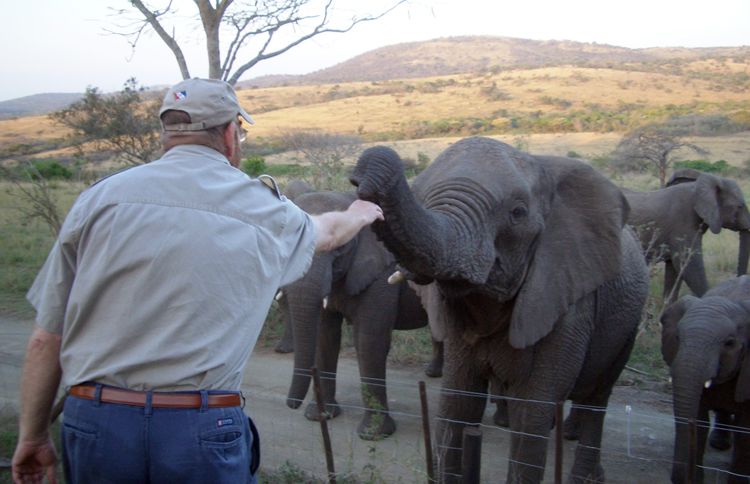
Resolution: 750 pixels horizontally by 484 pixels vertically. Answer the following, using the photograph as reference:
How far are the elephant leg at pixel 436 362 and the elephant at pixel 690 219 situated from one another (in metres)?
4.36

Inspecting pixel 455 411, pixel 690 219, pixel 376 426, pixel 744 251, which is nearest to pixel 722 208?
pixel 690 219

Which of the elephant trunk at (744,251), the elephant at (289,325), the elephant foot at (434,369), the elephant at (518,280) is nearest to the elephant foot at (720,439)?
the elephant at (518,280)

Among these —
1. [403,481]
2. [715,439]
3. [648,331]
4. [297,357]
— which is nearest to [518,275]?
[403,481]

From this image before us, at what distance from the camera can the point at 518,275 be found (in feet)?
12.4

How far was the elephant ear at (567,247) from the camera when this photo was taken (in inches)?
149

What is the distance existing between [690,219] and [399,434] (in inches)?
269

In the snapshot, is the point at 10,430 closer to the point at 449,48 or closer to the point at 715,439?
the point at 715,439

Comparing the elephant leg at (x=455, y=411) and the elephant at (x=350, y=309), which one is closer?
the elephant leg at (x=455, y=411)

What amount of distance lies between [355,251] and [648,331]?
153 inches

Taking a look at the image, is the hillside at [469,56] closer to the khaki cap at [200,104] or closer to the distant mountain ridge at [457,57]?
the distant mountain ridge at [457,57]

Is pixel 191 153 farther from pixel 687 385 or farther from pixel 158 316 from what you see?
pixel 687 385

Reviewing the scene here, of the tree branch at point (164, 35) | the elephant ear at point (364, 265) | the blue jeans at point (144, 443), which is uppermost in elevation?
the tree branch at point (164, 35)

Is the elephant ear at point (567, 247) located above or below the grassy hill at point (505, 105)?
below

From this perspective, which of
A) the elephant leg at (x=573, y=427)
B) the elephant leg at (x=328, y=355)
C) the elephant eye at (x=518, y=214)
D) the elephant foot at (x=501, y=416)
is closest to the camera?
the elephant eye at (x=518, y=214)
